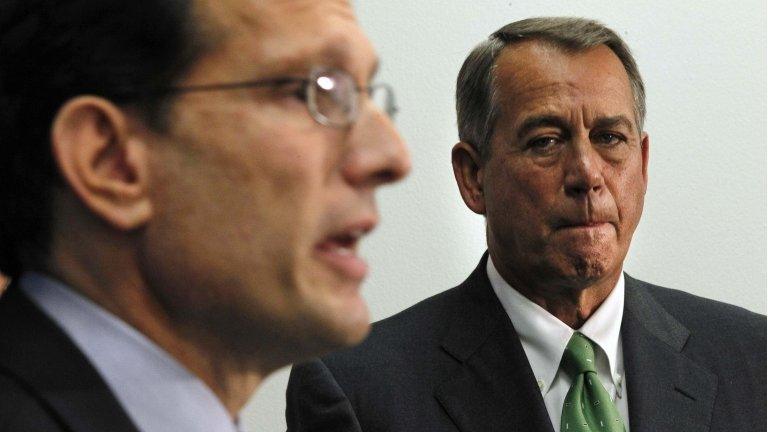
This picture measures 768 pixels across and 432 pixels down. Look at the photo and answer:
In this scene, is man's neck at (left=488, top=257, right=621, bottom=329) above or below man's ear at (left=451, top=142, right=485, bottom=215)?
below

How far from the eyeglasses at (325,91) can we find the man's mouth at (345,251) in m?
0.09

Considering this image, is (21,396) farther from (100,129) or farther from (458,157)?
(458,157)

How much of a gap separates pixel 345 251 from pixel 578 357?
0.89 metres

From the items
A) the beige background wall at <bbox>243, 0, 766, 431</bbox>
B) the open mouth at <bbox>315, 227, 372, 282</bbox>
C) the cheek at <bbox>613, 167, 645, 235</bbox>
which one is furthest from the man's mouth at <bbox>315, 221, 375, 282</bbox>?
the beige background wall at <bbox>243, 0, 766, 431</bbox>

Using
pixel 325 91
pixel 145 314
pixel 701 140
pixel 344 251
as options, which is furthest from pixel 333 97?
pixel 701 140

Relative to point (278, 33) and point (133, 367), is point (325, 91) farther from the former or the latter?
point (133, 367)

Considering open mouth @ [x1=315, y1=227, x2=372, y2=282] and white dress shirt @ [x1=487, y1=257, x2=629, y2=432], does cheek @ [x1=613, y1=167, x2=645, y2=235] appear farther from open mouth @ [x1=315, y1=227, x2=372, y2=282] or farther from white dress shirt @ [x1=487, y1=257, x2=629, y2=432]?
open mouth @ [x1=315, y1=227, x2=372, y2=282]

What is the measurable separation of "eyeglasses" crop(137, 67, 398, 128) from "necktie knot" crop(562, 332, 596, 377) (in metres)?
0.91

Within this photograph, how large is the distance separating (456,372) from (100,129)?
1.01 metres

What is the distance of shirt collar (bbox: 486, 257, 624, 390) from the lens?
1716 millimetres

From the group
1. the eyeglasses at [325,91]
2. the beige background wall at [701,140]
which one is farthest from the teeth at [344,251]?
the beige background wall at [701,140]

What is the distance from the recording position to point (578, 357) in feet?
5.56

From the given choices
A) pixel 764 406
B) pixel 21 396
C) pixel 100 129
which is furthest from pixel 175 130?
pixel 764 406

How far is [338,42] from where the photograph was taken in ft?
2.95
